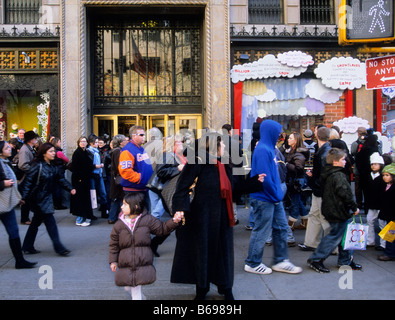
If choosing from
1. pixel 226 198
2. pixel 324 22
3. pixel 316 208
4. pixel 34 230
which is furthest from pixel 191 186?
pixel 324 22

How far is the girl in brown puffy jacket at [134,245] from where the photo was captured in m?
3.99

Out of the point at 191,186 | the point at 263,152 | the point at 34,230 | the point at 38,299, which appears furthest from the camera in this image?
the point at 34,230

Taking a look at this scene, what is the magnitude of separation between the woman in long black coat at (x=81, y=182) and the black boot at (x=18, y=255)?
2.72 m

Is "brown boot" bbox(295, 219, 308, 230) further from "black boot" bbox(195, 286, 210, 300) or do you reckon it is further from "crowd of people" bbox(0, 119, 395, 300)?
"black boot" bbox(195, 286, 210, 300)

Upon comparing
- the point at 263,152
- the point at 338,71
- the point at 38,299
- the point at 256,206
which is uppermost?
the point at 338,71

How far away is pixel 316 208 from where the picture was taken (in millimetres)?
6473

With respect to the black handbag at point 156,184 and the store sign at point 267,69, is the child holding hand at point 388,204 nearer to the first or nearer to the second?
the black handbag at point 156,184

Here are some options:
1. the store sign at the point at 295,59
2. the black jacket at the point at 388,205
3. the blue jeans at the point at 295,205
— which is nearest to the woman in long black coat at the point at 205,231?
the black jacket at the point at 388,205

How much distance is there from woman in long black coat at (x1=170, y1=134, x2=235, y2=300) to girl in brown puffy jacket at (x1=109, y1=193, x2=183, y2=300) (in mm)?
272

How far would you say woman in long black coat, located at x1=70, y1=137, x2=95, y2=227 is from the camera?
851 centimetres

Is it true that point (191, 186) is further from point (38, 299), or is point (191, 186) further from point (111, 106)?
point (111, 106)

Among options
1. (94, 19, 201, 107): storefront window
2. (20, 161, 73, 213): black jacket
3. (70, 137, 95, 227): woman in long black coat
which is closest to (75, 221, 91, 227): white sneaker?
(70, 137, 95, 227): woman in long black coat

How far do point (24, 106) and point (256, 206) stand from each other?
9194 mm

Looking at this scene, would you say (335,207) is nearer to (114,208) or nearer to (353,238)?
(353,238)
